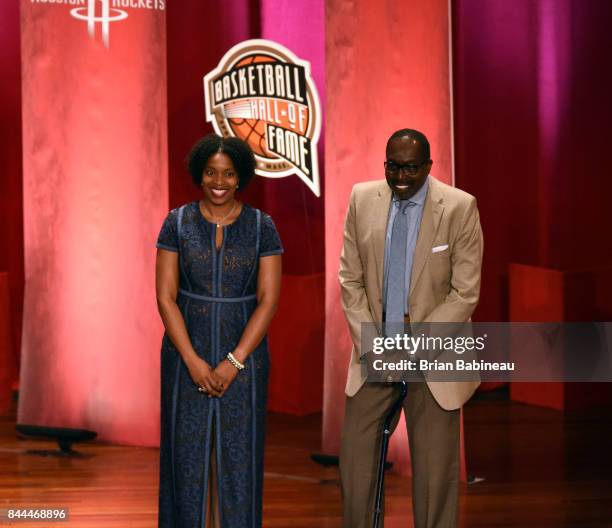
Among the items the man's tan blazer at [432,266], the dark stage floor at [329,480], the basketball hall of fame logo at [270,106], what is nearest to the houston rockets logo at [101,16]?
the basketball hall of fame logo at [270,106]

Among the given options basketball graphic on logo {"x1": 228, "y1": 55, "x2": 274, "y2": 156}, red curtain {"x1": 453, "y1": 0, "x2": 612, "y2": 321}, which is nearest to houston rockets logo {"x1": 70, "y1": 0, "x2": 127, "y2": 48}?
basketball graphic on logo {"x1": 228, "y1": 55, "x2": 274, "y2": 156}

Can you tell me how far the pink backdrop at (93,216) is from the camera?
19.6 feet

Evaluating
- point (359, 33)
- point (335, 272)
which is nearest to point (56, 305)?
point (335, 272)

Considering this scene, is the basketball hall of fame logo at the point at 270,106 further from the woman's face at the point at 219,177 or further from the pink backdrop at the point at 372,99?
the woman's face at the point at 219,177

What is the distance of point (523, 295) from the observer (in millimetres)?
7215

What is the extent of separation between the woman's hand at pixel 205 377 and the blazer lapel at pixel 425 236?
2.20 ft

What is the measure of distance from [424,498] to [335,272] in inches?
70.2

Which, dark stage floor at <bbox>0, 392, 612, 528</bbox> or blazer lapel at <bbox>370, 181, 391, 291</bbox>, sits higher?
blazer lapel at <bbox>370, 181, 391, 291</bbox>

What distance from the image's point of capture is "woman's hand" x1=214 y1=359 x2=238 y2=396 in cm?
382

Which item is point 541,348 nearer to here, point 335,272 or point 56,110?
point 335,272

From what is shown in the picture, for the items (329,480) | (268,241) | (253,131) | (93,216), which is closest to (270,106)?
(253,131)

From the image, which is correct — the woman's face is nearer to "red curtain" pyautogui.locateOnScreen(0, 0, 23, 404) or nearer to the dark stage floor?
the dark stage floor

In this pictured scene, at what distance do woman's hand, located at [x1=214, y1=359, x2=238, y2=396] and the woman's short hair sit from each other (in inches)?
22.6

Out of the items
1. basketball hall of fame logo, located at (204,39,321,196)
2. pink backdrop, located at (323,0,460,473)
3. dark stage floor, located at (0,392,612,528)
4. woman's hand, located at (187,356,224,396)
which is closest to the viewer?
woman's hand, located at (187,356,224,396)
